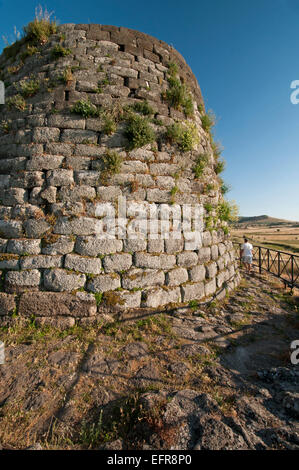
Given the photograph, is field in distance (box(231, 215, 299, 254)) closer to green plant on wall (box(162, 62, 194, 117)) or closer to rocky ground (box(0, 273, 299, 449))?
green plant on wall (box(162, 62, 194, 117))

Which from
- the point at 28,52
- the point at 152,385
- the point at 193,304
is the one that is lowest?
the point at 152,385

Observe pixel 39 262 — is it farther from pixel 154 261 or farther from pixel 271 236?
pixel 271 236

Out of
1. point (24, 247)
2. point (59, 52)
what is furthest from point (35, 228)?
point (59, 52)

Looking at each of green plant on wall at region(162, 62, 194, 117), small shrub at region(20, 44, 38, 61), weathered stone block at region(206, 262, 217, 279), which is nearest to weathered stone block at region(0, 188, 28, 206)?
small shrub at region(20, 44, 38, 61)

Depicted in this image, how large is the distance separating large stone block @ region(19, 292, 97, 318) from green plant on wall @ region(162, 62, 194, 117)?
4875mm

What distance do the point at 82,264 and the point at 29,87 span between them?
3951mm

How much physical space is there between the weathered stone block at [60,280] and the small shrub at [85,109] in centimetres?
314

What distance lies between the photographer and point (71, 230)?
3.48 metres

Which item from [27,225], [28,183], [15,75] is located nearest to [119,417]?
[27,225]

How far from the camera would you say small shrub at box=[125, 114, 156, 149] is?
3877 mm

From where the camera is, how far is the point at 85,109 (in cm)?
379

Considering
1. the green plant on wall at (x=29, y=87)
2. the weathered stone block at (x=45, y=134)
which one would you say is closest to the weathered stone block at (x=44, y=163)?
the weathered stone block at (x=45, y=134)

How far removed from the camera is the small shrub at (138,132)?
153 inches

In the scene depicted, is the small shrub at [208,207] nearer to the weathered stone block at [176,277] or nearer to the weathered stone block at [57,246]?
the weathered stone block at [176,277]
